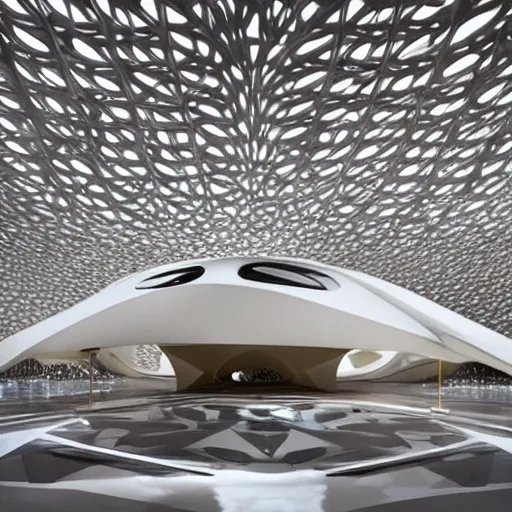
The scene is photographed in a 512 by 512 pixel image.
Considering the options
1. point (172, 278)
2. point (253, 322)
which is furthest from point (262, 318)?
point (172, 278)

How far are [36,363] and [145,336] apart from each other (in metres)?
6.24

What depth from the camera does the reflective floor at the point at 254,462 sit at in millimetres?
1138

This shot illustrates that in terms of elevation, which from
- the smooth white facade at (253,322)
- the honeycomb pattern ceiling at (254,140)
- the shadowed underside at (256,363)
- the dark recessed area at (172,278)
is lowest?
the shadowed underside at (256,363)

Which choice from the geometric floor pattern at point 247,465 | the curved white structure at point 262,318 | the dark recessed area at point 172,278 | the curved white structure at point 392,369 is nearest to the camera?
the geometric floor pattern at point 247,465

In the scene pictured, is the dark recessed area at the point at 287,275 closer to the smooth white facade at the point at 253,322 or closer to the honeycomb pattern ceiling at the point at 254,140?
the smooth white facade at the point at 253,322

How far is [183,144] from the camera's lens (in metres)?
4.41

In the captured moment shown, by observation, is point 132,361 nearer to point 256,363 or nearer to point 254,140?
point 256,363

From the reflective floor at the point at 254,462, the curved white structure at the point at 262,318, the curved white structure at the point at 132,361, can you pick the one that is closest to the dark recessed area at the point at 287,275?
the curved white structure at the point at 262,318

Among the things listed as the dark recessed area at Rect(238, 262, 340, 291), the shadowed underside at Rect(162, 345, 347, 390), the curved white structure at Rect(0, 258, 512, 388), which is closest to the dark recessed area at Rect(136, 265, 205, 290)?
the curved white structure at Rect(0, 258, 512, 388)

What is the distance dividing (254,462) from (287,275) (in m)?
0.92

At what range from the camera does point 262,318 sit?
1952 mm

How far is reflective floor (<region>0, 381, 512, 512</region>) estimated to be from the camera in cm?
114

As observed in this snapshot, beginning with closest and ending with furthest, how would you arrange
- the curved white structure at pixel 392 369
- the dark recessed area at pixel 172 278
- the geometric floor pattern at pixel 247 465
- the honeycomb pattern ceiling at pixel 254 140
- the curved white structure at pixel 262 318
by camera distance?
the geometric floor pattern at pixel 247 465 → the curved white structure at pixel 262 318 → the dark recessed area at pixel 172 278 → the honeycomb pattern ceiling at pixel 254 140 → the curved white structure at pixel 392 369

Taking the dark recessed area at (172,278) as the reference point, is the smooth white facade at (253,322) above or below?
below
